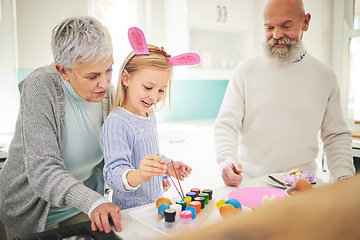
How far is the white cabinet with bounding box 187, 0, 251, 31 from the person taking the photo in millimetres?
3141

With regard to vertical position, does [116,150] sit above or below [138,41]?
below

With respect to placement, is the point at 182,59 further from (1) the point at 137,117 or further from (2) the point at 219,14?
(2) the point at 219,14

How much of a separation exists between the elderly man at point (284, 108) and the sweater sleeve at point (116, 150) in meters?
0.59

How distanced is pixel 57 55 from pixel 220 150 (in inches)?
33.6

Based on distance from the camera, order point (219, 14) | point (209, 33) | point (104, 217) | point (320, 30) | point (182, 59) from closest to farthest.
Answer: point (104, 217)
point (182, 59)
point (320, 30)
point (219, 14)
point (209, 33)

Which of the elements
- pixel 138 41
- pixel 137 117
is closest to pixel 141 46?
pixel 138 41

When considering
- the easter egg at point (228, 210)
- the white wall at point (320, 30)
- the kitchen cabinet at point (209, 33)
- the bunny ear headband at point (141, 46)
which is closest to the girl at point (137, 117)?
the bunny ear headband at point (141, 46)

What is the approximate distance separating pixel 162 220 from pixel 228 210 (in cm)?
19

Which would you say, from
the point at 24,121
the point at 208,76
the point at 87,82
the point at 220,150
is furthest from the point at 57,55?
the point at 208,76

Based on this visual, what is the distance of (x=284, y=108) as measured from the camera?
1638 millimetres

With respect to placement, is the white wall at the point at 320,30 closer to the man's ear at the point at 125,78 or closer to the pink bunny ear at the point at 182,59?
the pink bunny ear at the point at 182,59

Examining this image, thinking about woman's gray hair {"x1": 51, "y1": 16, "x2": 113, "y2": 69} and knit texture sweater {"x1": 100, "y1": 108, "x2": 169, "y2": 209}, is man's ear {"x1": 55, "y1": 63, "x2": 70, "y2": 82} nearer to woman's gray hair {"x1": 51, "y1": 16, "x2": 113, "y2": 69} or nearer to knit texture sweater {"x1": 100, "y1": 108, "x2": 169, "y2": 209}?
woman's gray hair {"x1": 51, "y1": 16, "x2": 113, "y2": 69}

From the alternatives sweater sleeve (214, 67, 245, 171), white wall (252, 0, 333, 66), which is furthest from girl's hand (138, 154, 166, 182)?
white wall (252, 0, 333, 66)

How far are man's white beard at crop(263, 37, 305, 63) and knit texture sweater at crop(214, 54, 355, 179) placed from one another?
1.3 inches
